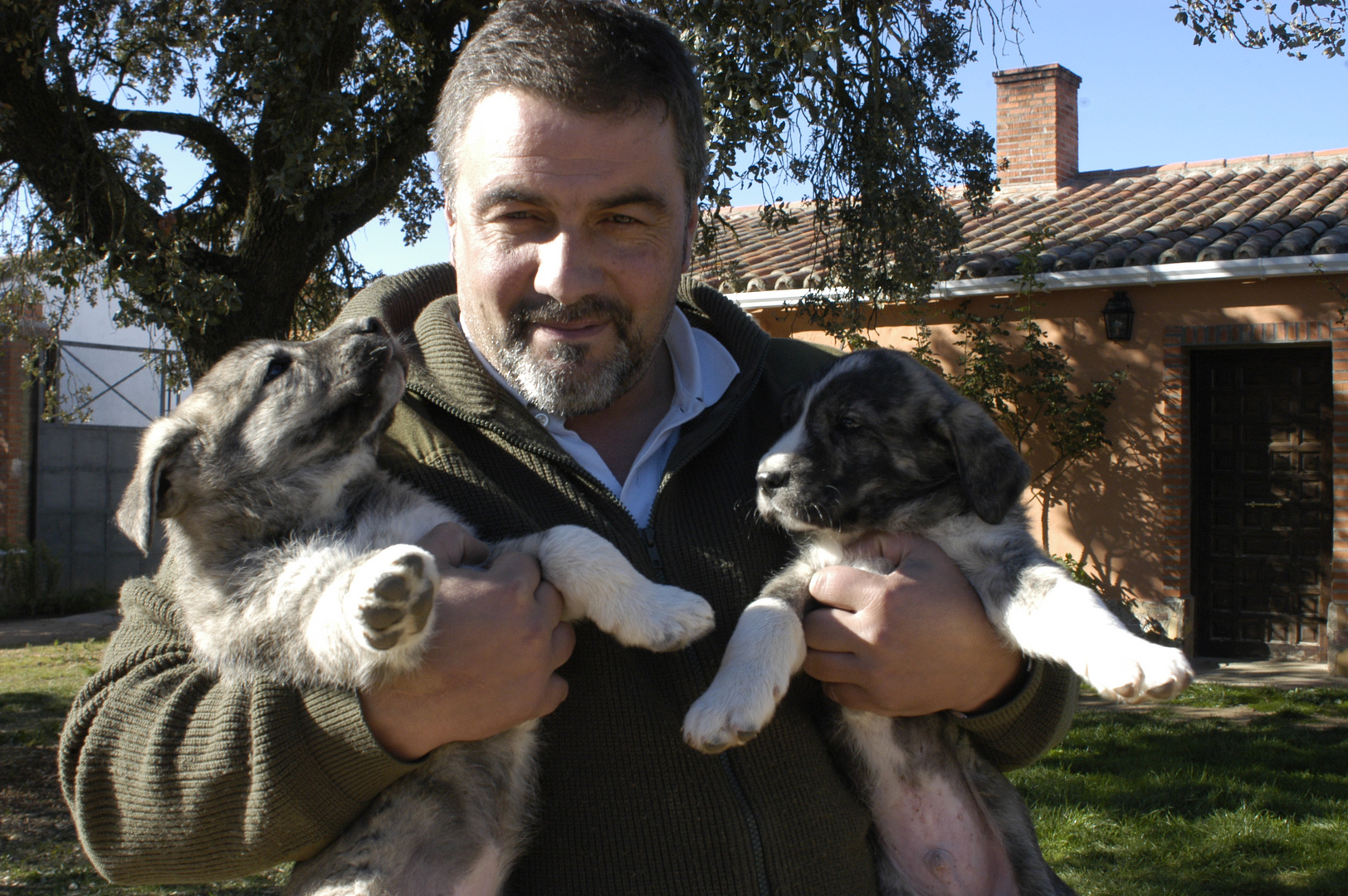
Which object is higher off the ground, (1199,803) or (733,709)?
(733,709)

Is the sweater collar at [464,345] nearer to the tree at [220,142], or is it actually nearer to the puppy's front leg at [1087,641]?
the puppy's front leg at [1087,641]

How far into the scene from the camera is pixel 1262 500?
1264 centimetres

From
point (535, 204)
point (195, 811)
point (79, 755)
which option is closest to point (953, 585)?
point (535, 204)

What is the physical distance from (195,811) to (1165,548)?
12295 mm

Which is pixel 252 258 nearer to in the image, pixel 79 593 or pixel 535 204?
pixel 535 204

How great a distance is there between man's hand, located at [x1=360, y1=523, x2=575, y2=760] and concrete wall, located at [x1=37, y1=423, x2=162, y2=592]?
1639 centimetres

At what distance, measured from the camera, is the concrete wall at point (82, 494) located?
16922mm

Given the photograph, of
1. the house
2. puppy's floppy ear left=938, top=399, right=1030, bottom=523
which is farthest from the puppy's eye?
the house

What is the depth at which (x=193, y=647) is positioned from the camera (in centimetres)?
269

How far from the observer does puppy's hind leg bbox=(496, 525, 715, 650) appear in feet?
8.18

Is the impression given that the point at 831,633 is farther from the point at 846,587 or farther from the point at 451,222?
the point at 451,222

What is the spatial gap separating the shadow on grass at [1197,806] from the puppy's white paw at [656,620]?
4524 mm

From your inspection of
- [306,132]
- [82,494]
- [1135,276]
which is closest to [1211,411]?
[1135,276]

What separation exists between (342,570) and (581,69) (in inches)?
53.7
